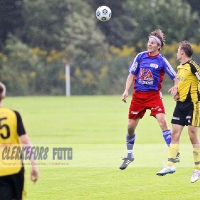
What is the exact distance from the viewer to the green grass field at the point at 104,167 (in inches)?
354

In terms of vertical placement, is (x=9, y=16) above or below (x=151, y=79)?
above

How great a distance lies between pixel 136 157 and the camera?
43.0 feet

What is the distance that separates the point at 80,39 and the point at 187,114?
35120 mm

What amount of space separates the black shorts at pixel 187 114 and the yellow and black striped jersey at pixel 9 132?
164 inches

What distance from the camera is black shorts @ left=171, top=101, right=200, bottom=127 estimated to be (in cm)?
959

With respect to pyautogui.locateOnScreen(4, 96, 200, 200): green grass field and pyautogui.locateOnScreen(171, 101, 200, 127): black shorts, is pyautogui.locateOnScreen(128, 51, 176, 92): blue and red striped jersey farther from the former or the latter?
pyautogui.locateOnScreen(4, 96, 200, 200): green grass field

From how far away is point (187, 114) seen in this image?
9.62 metres

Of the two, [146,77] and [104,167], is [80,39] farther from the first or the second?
[146,77]

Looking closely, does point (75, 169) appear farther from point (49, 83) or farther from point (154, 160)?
point (49, 83)

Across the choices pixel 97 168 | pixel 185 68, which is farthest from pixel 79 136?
pixel 185 68

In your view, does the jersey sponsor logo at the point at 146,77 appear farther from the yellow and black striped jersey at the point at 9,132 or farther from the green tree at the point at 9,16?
the green tree at the point at 9,16

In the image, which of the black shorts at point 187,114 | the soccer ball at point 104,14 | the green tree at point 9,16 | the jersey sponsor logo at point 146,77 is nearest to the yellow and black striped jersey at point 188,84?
the black shorts at point 187,114

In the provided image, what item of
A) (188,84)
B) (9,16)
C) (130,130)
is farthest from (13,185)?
(9,16)

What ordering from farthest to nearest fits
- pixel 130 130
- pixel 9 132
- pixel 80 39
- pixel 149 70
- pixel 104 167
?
pixel 80 39 → pixel 104 167 → pixel 130 130 → pixel 149 70 → pixel 9 132
